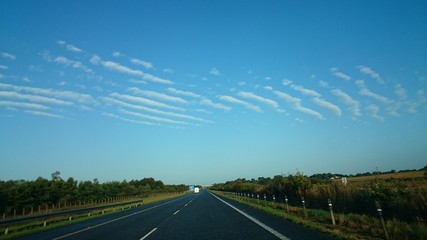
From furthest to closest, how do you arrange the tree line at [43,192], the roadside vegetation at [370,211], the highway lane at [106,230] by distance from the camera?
1. the tree line at [43,192]
2. the highway lane at [106,230]
3. the roadside vegetation at [370,211]

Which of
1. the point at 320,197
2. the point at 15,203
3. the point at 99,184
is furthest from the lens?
the point at 99,184

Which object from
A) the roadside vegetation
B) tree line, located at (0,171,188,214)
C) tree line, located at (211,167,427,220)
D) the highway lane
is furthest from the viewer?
tree line, located at (0,171,188,214)

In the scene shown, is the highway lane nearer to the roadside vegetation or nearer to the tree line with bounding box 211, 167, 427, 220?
the roadside vegetation

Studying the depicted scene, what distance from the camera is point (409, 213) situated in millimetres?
15578

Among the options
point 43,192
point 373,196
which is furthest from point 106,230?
point 43,192

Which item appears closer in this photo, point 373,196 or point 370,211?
point 373,196

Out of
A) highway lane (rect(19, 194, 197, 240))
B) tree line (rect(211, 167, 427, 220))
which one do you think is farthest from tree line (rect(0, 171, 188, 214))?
tree line (rect(211, 167, 427, 220))

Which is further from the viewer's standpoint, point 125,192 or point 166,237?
point 125,192

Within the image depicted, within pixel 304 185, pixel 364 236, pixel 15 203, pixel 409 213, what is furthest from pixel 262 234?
pixel 15 203

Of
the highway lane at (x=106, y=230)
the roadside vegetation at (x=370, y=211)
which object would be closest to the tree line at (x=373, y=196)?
the roadside vegetation at (x=370, y=211)

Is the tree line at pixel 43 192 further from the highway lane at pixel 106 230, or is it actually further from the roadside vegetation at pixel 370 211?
the roadside vegetation at pixel 370 211

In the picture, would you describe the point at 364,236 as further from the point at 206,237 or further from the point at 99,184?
the point at 99,184

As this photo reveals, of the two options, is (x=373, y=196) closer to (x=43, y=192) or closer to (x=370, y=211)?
(x=370, y=211)

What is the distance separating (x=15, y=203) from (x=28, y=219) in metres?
38.4
